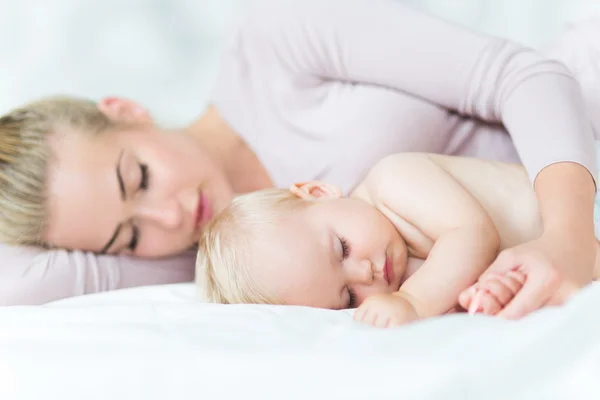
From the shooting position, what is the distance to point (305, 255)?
1.08 meters

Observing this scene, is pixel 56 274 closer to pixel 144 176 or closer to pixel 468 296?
pixel 144 176

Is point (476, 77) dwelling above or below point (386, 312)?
above

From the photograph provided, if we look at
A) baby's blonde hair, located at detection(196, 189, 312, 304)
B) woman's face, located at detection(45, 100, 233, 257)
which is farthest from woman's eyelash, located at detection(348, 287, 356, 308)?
woman's face, located at detection(45, 100, 233, 257)

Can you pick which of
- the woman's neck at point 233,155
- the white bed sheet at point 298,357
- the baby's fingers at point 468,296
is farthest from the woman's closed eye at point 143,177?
the baby's fingers at point 468,296

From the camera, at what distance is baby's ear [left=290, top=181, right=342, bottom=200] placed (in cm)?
121

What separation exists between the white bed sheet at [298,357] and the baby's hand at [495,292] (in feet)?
0.15

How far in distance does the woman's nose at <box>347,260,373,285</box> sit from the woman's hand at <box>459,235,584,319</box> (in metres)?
0.23

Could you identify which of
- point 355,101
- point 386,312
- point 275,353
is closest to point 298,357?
point 275,353

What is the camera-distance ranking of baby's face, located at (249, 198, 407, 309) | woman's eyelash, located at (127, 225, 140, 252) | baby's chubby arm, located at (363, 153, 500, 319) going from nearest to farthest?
baby's chubby arm, located at (363, 153, 500, 319) < baby's face, located at (249, 198, 407, 309) < woman's eyelash, located at (127, 225, 140, 252)

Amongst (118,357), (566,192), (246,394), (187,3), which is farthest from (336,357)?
Answer: (187,3)

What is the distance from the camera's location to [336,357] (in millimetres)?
714

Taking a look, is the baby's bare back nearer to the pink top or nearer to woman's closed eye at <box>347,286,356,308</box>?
the pink top

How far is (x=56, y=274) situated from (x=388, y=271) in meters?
0.61

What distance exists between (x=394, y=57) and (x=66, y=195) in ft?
2.08
